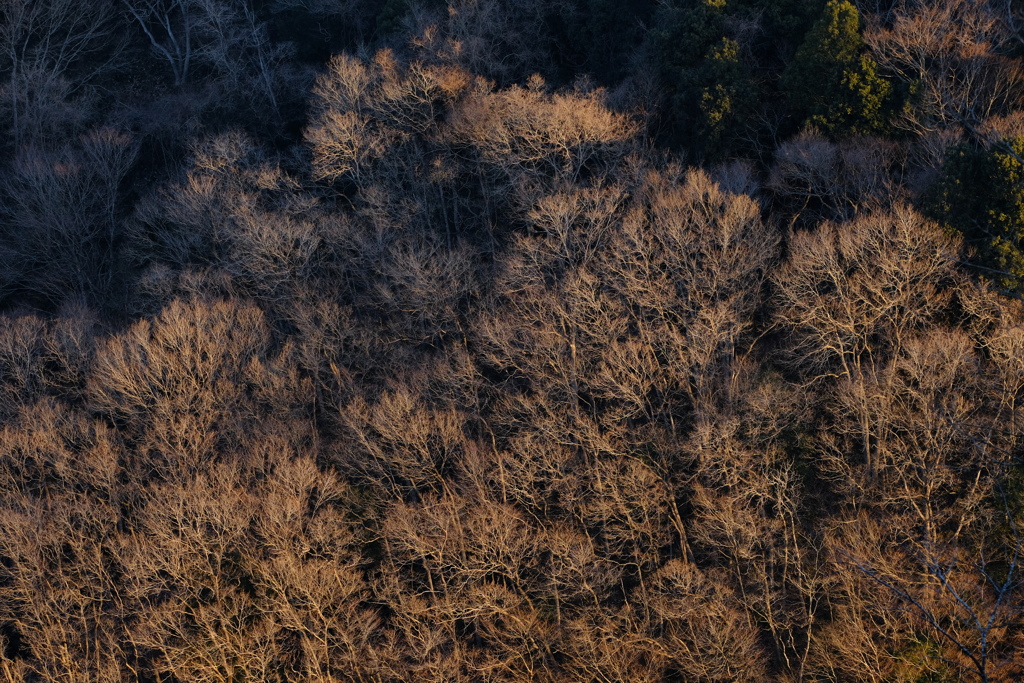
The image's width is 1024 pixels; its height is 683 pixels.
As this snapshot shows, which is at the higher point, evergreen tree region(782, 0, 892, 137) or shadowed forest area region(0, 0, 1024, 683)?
evergreen tree region(782, 0, 892, 137)

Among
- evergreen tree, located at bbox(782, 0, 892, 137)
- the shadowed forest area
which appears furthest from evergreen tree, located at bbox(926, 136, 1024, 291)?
evergreen tree, located at bbox(782, 0, 892, 137)

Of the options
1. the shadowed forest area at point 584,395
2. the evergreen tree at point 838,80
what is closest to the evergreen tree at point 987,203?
the shadowed forest area at point 584,395

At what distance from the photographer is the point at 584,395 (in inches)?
1280

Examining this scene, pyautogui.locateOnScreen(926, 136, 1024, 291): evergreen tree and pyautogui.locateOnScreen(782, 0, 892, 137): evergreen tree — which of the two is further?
pyautogui.locateOnScreen(782, 0, 892, 137): evergreen tree

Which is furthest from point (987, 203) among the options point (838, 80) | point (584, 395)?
point (584, 395)

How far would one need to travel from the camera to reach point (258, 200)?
139 ft

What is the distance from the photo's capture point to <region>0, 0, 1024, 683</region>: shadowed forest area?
27.5 metres

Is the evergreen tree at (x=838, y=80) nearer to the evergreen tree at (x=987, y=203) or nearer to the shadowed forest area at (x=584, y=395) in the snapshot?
the shadowed forest area at (x=584, y=395)

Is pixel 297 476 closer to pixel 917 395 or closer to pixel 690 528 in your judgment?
pixel 690 528

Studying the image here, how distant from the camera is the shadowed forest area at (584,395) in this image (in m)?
27.5

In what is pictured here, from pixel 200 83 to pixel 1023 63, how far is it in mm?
43701

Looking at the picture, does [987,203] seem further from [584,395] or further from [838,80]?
[584,395]

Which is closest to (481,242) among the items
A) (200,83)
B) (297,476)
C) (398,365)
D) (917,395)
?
A: (398,365)

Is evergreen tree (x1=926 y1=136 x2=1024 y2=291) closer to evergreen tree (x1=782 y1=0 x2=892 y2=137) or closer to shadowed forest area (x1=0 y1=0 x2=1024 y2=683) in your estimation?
shadowed forest area (x1=0 y1=0 x2=1024 y2=683)
